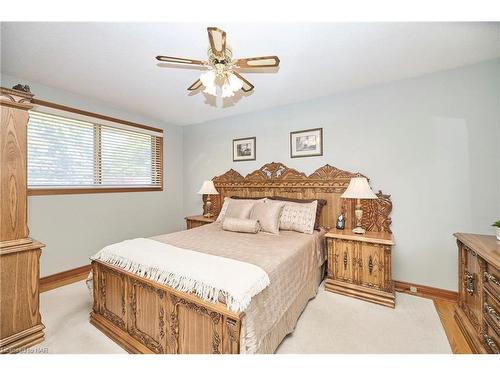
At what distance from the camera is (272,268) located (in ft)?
5.17

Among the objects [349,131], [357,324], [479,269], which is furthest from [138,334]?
[349,131]

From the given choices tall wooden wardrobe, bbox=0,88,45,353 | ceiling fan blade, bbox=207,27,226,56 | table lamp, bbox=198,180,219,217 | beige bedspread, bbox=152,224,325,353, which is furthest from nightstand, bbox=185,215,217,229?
ceiling fan blade, bbox=207,27,226,56

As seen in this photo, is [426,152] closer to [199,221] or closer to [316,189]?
[316,189]

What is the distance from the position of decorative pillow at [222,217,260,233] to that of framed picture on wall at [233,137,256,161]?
4.53ft

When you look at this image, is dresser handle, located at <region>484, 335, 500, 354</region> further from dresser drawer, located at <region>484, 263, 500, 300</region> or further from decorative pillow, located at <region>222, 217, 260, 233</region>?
decorative pillow, located at <region>222, 217, 260, 233</region>

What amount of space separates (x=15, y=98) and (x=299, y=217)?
2849 millimetres

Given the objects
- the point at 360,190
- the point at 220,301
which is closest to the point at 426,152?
the point at 360,190

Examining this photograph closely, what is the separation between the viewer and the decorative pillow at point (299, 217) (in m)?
2.63

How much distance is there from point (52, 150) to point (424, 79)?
4.63 meters

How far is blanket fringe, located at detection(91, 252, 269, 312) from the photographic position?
120 cm

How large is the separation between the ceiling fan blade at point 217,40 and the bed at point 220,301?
1510 mm

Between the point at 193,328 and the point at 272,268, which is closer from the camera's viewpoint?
the point at 193,328

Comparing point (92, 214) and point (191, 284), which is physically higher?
point (92, 214)

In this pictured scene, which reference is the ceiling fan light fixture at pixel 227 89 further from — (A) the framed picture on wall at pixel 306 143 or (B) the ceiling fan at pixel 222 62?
(A) the framed picture on wall at pixel 306 143
